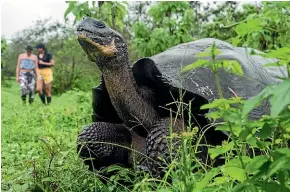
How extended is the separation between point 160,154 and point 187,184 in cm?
117

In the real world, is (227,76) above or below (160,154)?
above

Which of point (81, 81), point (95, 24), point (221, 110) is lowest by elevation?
point (81, 81)

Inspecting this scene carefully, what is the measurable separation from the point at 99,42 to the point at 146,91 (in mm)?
459

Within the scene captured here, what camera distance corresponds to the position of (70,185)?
8.48ft

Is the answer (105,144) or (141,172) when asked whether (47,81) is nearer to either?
(105,144)

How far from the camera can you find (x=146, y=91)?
3188 millimetres

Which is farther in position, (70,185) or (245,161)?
(70,185)

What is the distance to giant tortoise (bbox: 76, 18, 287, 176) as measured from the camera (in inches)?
113

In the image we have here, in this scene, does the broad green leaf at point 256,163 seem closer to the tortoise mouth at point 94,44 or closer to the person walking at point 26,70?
the tortoise mouth at point 94,44

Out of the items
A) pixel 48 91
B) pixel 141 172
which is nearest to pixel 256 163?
pixel 141 172

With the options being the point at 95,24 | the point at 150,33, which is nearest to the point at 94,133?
the point at 95,24

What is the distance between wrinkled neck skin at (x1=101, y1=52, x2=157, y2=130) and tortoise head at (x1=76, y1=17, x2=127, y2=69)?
2cm

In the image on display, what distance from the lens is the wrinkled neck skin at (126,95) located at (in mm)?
2969

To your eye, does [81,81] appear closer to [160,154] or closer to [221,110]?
[160,154]
